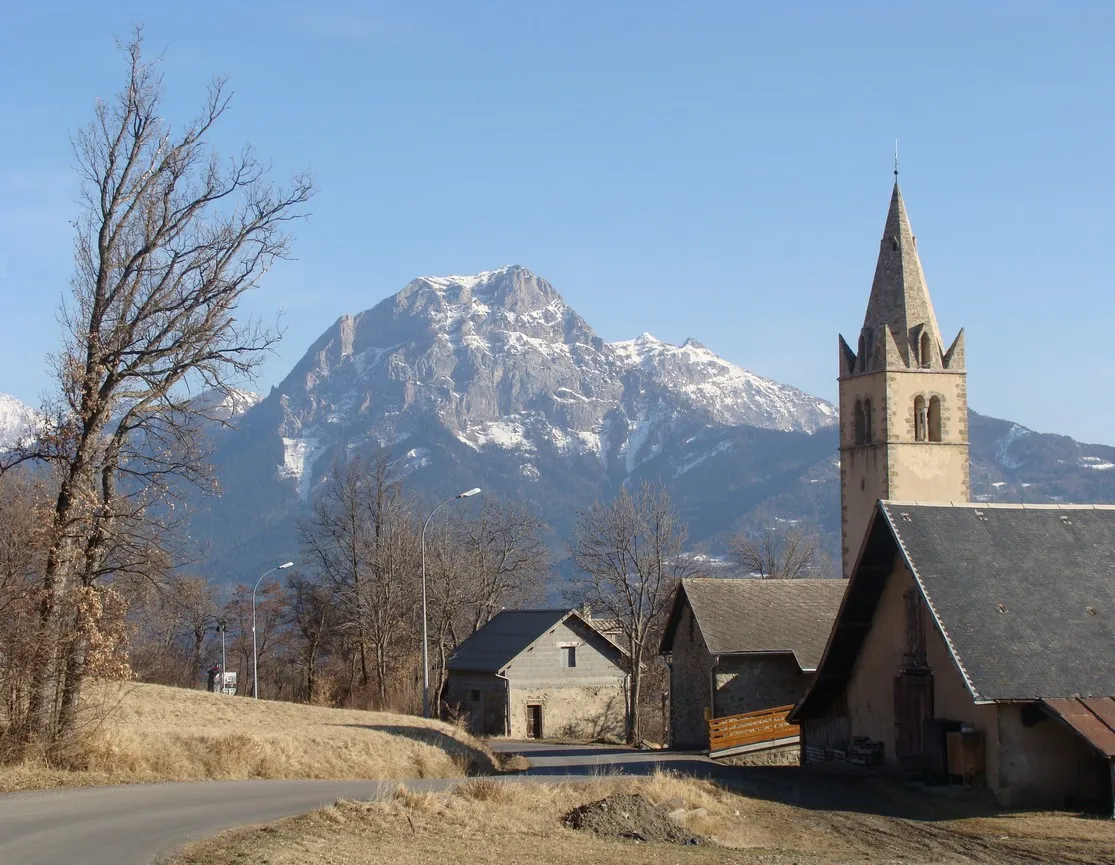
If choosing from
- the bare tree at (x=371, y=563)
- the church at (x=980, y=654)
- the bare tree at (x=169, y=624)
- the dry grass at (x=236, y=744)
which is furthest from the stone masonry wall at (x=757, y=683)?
the bare tree at (x=371, y=563)

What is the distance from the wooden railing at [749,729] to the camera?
129ft

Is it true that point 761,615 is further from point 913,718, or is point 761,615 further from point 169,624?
point 169,624

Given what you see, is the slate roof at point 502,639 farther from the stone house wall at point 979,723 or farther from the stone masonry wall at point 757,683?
the stone house wall at point 979,723

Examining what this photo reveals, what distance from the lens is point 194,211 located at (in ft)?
80.2

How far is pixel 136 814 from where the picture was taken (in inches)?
720

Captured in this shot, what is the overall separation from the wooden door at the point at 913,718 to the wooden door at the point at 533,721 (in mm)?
33349

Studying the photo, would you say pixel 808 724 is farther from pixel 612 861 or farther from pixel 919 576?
pixel 612 861

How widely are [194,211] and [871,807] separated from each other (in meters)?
16.0

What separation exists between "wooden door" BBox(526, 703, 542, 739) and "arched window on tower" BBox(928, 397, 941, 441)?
20284 mm

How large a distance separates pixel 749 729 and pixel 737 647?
2569 mm

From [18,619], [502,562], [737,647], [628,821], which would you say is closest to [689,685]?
[737,647]

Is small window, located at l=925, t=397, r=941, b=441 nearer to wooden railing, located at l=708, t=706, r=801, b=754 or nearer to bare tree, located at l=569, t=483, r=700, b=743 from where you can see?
bare tree, located at l=569, t=483, r=700, b=743

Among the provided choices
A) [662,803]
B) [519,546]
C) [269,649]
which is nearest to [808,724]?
[662,803]

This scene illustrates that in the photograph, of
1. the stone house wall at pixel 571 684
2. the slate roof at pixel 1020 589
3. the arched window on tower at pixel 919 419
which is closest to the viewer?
the slate roof at pixel 1020 589
